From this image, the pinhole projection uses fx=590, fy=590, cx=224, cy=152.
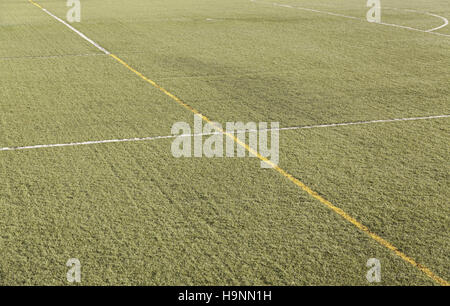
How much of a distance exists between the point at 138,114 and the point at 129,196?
90.3 inches

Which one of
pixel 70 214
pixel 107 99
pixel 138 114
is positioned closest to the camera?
pixel 70 214

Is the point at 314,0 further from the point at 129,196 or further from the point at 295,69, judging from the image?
the point at 129,196

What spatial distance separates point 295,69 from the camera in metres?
9.10

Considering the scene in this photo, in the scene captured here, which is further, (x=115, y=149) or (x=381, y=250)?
(x=115, y=149)

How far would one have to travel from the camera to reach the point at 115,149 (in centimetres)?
556

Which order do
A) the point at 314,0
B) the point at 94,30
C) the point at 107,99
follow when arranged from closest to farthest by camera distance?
the point at 107,99 < the point at 94,30 < the point at 314,0

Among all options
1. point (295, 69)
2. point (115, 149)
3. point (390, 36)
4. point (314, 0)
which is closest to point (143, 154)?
point (115, 149)

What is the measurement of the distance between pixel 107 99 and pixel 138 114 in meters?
0.84

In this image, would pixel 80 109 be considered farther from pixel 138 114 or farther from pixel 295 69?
pixel 295 69

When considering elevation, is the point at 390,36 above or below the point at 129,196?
above
